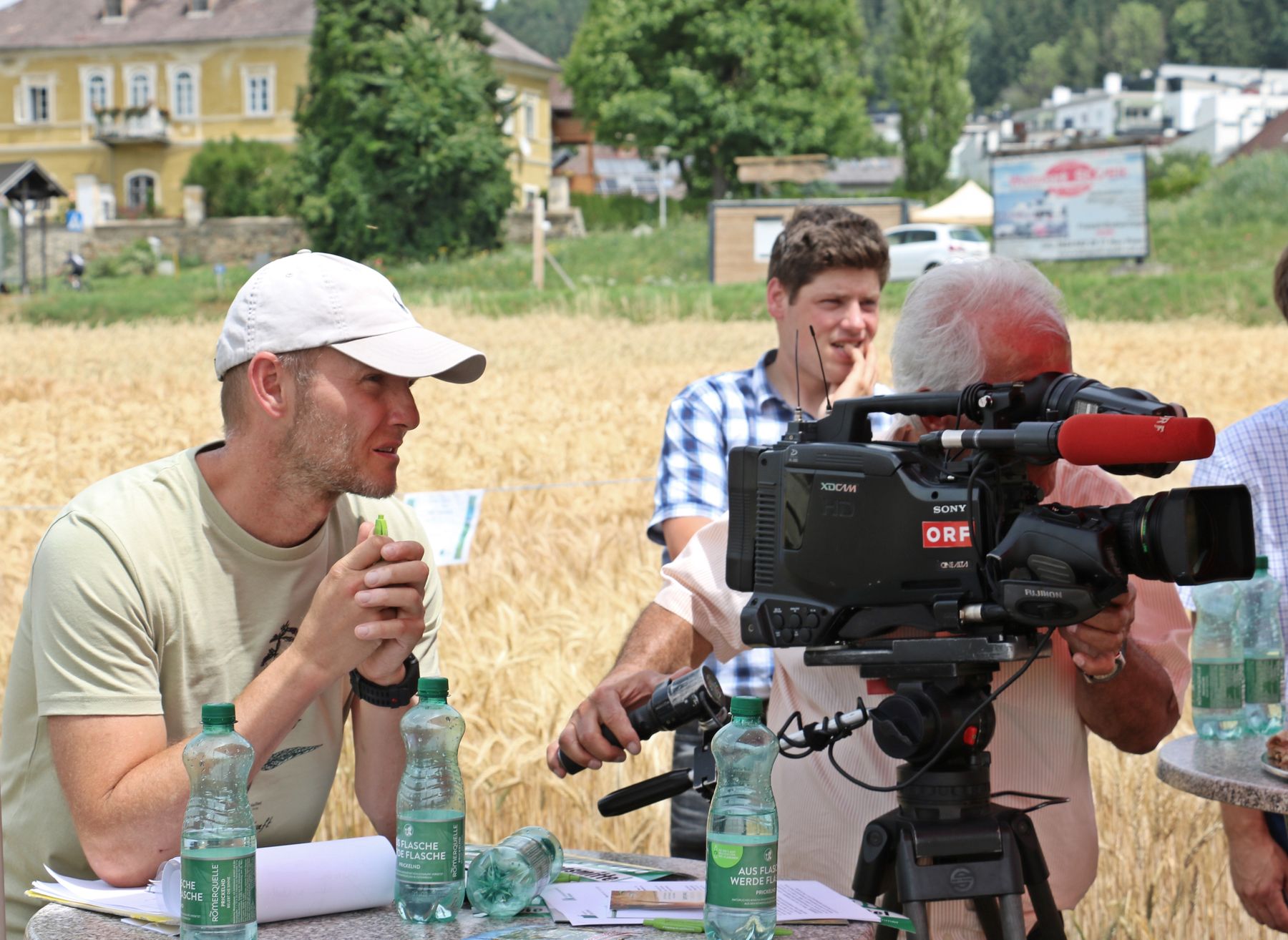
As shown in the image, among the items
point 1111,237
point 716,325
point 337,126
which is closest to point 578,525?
point 716,325

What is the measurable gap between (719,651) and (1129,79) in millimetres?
112282

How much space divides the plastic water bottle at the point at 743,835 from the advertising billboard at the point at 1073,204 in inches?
955

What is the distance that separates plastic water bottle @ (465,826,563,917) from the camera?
206 cm

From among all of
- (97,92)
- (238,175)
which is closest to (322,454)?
(238,175)

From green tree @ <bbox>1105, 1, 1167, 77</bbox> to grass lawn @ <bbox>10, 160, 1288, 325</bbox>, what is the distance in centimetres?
8333

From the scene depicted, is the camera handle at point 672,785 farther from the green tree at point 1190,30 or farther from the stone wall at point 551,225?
the green tree at point 1190,30

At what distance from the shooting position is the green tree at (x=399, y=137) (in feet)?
124

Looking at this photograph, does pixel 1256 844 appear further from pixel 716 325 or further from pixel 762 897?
pixel 716 325

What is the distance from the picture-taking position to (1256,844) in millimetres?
3189

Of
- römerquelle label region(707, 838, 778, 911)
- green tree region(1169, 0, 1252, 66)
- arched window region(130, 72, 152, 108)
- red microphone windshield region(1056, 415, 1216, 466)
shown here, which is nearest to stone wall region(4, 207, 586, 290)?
arched window region(130, 72, 152, 108)

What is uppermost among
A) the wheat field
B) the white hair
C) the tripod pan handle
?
the white hair

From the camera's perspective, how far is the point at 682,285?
84.2ft

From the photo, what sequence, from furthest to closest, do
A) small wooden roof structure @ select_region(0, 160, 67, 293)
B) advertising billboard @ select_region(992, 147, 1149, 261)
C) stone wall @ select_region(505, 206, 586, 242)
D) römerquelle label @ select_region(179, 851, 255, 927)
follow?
stone wall @ select_region(505, 206, 586, 242), advertising billboard @ select_region(992, 147, 1149, 261), small wooden roof structure @ select_region(0, 160, 67, 293), römerquelle label @ select_region(179, 851, 255, 927)

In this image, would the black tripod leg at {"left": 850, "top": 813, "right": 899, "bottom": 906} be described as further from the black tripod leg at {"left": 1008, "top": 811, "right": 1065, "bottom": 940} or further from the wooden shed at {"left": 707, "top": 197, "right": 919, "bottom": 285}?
the wooden shed at {"left": 707, "top": 197, "right": 919, "bottom": 285}
